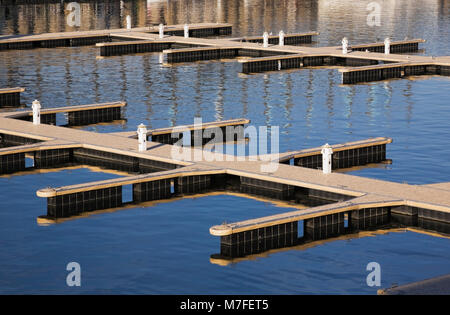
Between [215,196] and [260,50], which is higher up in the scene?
[260,50]

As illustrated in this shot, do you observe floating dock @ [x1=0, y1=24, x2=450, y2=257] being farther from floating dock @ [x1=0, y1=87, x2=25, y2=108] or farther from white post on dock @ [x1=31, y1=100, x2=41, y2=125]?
floating dock @ [x1=0, y1=87, x2=25, y2=108]

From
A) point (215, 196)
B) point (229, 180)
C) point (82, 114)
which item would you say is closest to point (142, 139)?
point (229, 180)

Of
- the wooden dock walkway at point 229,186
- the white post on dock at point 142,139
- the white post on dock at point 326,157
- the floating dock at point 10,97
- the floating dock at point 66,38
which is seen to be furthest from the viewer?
the floating dock at point 66,38

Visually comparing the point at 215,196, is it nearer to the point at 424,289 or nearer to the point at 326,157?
the point at 326,157

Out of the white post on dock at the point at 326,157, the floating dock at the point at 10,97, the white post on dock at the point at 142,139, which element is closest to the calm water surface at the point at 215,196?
the floating dock at the point at 10,97

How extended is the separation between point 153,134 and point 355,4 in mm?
74615

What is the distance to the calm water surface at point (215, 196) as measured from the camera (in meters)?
23.3

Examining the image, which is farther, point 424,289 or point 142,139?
point 142,139

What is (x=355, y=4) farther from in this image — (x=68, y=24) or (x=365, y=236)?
(x=365, y=236)

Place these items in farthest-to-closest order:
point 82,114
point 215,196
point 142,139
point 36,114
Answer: point 82,114 < point 36,114 < point 142,139 < point 215,196

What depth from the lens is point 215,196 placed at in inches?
1190

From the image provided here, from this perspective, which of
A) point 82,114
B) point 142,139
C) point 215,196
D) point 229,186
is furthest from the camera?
point 82,114

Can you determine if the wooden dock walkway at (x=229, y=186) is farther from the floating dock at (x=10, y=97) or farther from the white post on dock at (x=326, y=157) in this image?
the floating dock at (x=10, y=97)
